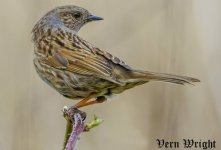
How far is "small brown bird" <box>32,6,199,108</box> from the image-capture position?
3.04 meters

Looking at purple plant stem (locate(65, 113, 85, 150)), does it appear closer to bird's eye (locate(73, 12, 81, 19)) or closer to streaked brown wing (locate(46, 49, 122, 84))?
streaked brown wing (locate(46, 49, 122, 84))

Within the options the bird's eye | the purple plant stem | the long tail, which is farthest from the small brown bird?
the purple plant stem

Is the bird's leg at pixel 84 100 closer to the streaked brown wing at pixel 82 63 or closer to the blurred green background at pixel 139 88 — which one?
the streaked brown wing at pixel 82 63

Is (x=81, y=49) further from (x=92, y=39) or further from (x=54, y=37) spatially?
(x=92, y=39)

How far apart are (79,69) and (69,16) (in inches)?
33.1

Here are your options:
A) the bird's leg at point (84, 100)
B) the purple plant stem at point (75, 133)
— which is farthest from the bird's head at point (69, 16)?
the purple plant stem at point (75, 133)

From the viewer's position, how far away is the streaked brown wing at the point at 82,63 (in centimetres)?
315

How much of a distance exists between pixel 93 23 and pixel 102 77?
1354 mm

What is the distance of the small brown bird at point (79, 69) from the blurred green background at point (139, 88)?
315mm

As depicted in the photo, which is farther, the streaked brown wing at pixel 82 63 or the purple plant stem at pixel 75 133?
the streaked brown wing at pixel 82 63

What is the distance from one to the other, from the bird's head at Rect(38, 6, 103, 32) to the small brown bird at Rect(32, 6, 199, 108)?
7 centimetres

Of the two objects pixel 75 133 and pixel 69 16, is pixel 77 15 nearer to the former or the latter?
pixel 69 16

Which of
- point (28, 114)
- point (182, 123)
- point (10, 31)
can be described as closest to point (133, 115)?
point (182, 123)

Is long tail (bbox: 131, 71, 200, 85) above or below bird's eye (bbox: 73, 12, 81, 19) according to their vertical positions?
below
